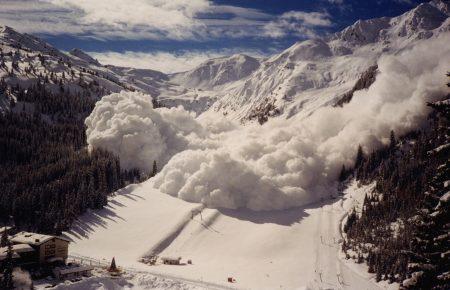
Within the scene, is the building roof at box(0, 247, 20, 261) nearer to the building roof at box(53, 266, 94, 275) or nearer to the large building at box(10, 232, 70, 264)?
the large building at box(10, 232, 70, 264)

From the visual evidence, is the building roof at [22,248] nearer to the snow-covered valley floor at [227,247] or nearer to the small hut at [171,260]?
the snow-covered valley floor at [227,247]

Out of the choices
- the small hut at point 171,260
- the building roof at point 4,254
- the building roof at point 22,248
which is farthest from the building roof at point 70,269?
the small hut at point 171,260

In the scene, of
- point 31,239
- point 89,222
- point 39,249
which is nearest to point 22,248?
point 39,249

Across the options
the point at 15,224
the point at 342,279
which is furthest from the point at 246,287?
the point at 15,224

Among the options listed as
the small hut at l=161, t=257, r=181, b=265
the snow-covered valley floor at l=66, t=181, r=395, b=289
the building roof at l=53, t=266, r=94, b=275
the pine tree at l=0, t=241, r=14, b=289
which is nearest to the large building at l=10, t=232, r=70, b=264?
the building roof at l=53, t=266, r=94, b=275

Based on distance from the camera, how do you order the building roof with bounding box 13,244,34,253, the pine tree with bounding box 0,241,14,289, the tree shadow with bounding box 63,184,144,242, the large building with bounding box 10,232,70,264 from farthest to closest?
the tree shadow with bounding box 63,184,144,242 < the large building with bounding box 10,232,70,264 < the building roof with bounding box 13,244,34,253 < the pine tree with bounding box 0,241,14,289

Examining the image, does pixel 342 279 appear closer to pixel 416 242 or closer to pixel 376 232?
pixel 376 232
